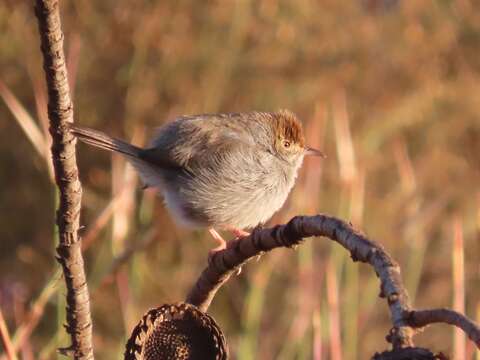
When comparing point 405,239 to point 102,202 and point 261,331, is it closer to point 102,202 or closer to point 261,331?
point 261,331

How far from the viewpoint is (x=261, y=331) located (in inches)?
288

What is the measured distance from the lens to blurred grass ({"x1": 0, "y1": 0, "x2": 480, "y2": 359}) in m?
7.00

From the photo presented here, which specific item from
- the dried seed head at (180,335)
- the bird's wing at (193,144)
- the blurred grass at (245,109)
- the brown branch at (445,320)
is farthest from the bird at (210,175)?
the brown branch at (445,320)

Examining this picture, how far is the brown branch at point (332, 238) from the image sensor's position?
1164 millimetres

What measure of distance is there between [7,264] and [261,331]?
7.39 feet

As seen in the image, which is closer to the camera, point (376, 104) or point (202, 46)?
point (202, 46)

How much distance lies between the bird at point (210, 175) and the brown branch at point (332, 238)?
5.58 ft

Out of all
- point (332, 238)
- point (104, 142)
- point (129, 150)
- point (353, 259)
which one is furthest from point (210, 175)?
point (353, 259)

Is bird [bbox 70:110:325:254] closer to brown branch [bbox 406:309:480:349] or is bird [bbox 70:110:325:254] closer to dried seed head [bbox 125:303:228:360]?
dried seed head [bbox 125:303:228:360]

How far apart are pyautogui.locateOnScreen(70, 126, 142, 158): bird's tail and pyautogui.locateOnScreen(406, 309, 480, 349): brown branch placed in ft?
6.32

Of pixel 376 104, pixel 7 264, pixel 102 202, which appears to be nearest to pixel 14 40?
pixel 102 202

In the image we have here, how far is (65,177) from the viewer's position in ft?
5.17

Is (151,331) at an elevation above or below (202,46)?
below

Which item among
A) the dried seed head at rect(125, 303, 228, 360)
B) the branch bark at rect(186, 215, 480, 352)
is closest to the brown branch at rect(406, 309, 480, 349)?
the branch bark at rect(186, 215, 480, 352)
